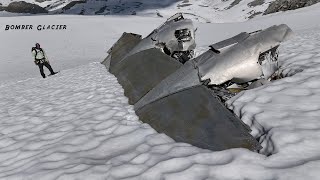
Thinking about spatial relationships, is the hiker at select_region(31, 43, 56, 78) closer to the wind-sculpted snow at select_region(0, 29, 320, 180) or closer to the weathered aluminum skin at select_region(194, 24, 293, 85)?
the wind-sculpted snow at select_region(0, 29, 320, 180)

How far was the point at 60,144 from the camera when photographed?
6000 mm

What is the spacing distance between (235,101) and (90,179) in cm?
263

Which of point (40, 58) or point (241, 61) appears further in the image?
point (40, 58)

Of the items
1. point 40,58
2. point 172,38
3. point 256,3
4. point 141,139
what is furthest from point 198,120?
point 256,3

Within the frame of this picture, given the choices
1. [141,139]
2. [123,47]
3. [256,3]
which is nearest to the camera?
[141,139]

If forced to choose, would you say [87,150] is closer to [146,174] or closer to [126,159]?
[126,159]

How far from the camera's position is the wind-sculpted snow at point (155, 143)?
165 inches

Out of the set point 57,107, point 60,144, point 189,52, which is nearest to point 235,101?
point 60,144

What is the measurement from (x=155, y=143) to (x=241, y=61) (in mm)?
2210

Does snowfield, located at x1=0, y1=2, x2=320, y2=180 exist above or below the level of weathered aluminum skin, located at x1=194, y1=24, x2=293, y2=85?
below

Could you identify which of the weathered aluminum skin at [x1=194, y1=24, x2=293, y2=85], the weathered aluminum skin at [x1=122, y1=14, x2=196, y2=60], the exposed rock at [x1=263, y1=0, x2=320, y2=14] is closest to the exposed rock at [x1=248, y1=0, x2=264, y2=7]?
the exposed rock at [x1=263, y1=0, x2=320, y2=14]

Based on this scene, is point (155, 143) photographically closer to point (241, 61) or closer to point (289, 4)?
point (241, 61)

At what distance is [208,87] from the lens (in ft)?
21.4

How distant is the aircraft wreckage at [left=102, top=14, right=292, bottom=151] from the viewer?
4977 millimetres
